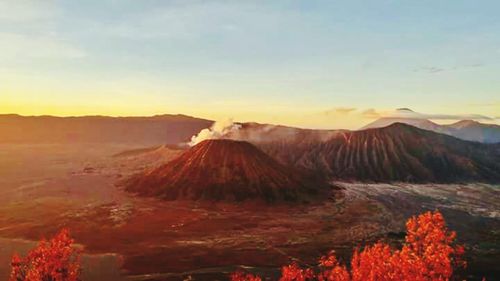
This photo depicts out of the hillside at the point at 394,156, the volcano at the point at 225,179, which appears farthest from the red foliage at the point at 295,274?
the hillside at the point at 394,156

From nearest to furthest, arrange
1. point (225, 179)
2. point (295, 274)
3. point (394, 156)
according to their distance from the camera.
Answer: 1. point (295, 274)
2. point (225, 179)
3. point (394, 156)

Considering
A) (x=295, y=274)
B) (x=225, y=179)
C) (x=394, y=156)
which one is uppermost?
(x=394, y=156)

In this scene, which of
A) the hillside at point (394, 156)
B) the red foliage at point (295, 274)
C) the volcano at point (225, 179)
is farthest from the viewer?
the hillside at point (394, 156)

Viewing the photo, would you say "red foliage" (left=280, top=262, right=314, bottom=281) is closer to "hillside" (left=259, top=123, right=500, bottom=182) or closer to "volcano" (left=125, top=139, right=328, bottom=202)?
A: "volcano" (left=125, top=139, right=328, bottom=202)

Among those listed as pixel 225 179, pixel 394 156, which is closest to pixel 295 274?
pixel 225 179

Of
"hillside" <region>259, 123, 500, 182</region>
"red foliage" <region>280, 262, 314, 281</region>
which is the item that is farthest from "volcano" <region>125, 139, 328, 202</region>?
"red foliage" <region>280, 262, 314, 281</region>

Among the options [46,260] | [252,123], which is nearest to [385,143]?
[252,123]

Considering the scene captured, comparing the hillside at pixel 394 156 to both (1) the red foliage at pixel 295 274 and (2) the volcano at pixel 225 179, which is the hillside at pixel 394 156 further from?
(1) the red foliage at pixel 295 274

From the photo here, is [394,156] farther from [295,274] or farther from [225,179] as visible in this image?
[295,274]
